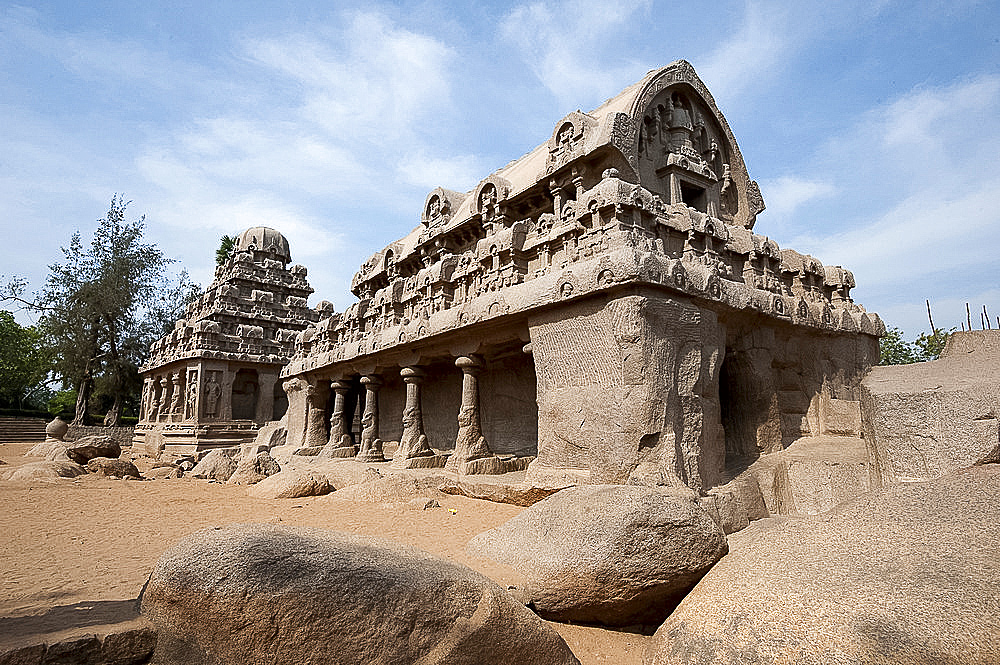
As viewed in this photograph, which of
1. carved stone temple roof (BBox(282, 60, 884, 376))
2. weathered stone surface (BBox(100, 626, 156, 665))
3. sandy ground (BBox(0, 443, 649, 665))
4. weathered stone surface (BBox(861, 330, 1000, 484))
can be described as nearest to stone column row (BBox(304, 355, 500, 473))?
carved stone temple roof (BBox(282, 60, 884, 376))

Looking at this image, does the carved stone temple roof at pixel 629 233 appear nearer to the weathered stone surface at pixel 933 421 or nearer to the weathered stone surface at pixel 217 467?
the weathered stone surface at pixel 933 421

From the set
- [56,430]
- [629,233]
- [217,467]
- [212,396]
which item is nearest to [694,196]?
[629,233]

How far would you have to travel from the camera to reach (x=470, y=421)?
9.85m

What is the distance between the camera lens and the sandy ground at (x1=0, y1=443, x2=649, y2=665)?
12.1 feet

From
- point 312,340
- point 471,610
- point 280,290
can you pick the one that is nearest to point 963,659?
point 471,610

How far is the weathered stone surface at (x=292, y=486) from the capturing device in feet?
30.9

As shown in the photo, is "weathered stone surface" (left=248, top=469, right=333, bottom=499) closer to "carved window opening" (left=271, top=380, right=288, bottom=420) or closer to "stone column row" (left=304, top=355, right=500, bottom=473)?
"stone column row" (left=304, top=355, right=500, bottom=473)

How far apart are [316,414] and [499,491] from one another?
896 centimetres

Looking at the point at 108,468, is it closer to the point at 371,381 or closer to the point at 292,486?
the point at 371,381

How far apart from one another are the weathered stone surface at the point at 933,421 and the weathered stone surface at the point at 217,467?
12633 mm

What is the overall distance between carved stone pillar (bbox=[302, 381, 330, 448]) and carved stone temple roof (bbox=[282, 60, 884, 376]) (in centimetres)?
117

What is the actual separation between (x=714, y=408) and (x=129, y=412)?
4656 centimetres

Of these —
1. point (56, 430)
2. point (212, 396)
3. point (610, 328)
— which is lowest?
point (56, 430)

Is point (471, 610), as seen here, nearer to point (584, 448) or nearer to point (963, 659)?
point (963, 659)
